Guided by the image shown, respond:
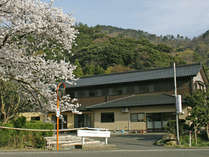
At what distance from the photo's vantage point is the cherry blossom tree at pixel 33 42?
39.1ft

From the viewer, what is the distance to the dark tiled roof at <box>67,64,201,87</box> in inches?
1198

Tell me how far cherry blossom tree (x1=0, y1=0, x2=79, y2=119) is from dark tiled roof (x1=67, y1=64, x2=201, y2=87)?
61.4 ft

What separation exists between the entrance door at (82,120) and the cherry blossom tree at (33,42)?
20.6 m

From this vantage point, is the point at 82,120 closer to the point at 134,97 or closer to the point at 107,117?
the point at 107,117

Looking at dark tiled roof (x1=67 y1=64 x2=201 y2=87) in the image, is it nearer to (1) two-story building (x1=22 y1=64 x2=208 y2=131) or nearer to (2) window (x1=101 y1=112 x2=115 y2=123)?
(1) two-story building (x1=22 y1=64 x2=208 y2=131)

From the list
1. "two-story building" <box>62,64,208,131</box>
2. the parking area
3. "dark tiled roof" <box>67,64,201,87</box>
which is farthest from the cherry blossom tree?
"dark tiled roof" <box>67,64,201,87</box>

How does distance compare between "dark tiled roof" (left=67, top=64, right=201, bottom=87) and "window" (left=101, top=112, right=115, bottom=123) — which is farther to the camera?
"window" (left=101, top=112, right=115, bottom=123)

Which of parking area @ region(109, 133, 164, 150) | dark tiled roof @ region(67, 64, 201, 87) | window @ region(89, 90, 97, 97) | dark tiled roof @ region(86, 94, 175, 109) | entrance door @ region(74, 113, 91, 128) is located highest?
dark tiled roof @ region(67, 64, 201, 87)

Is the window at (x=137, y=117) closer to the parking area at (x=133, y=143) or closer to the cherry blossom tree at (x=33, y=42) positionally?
the parking area at (x=133, y=143)

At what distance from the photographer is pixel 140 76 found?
33.4 m

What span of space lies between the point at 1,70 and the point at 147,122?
19479mm

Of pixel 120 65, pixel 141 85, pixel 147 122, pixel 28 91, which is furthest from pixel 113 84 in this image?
pixel 120 65

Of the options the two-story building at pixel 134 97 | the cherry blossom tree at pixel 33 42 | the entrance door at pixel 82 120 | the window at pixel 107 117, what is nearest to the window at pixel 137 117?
the two-story building at pixel 134 97

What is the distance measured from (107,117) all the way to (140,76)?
639 centimetres
